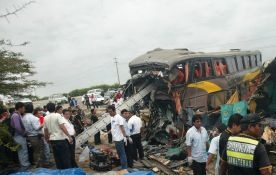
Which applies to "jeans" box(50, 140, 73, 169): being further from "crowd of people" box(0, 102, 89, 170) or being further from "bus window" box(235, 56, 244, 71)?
"bus window" box(235, 56, 244, 71)

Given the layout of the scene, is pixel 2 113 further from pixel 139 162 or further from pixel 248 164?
pixel 248 164

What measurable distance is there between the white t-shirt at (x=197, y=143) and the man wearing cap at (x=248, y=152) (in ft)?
8.42

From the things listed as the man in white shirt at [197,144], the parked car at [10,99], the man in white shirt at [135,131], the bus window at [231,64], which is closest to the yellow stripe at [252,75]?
the bus window at [231,64]

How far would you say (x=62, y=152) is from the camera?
31.3 ft

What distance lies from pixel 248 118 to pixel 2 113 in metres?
6.88

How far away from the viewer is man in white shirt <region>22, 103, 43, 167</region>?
10.1 metres


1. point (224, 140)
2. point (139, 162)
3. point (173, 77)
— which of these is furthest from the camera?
point (173, 77)

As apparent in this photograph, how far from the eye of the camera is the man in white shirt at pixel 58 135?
9.40 metres

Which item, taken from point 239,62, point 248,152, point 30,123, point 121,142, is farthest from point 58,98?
point 248,152

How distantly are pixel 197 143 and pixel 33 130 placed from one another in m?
4.83

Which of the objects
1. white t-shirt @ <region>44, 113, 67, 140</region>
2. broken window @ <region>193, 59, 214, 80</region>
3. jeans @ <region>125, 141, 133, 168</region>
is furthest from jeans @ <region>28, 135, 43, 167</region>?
broken window @ <region>193, 59, 214, 80</region>

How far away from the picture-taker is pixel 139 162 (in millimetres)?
11703

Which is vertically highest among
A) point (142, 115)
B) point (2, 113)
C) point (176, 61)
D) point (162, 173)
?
point (176, 61)

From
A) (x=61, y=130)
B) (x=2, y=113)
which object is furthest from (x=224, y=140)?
(x=2, y=113)
